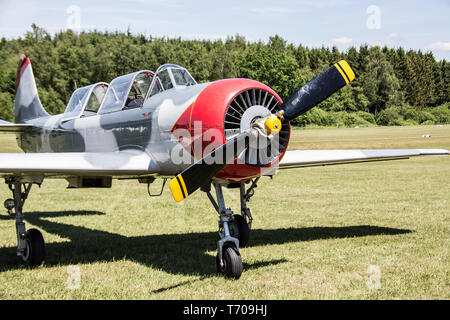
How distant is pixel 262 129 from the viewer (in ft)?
19.9

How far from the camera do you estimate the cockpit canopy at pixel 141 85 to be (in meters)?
7.95

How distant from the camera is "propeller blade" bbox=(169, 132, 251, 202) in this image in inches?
240

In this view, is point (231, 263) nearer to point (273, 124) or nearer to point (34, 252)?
point (273, 124)

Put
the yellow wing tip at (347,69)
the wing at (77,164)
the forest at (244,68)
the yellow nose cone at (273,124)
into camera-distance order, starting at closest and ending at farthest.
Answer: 1. the yellow nose cone at (273,124)
2. the yellow wing tip at (347,69)
3. the wing at (77,164)
4. the forest at (244,68)

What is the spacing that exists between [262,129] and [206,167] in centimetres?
86

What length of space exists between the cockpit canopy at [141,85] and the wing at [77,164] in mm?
1069

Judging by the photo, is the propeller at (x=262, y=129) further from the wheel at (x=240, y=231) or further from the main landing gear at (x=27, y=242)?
the main landing gear at (x=27, y=242)

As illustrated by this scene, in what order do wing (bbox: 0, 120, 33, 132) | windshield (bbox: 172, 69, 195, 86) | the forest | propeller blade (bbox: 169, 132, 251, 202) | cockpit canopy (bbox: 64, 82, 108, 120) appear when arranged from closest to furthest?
propeller blade (bbox: 169, 132, 251, 202) < windshield (bbox: 172, 69, 195, 86) < cockpit canopy (bbox: 64, 82, 108, 120) < wing (bbox: 0, 120, 33, 132) < the forest

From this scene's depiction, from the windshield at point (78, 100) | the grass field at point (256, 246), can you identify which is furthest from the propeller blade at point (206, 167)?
the windshield at point (78, 100)

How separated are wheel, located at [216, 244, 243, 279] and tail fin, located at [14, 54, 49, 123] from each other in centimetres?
761

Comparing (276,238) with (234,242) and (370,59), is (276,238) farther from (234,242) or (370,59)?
(370,59)

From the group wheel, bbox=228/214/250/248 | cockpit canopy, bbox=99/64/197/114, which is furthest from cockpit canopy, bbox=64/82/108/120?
wheel, bbox=228/214/250/248

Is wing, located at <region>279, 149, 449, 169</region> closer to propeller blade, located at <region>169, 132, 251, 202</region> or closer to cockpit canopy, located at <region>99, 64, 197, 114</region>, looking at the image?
cockpit canopy, located at <region>99, 64, 197, 114</region>

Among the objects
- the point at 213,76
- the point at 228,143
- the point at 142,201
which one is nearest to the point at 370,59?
the point at 213,76
